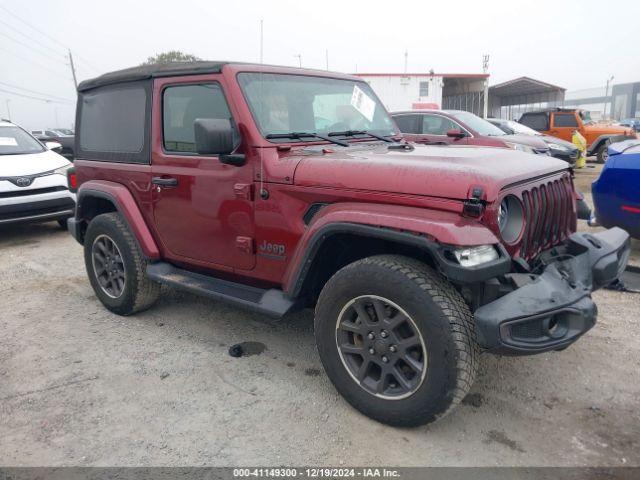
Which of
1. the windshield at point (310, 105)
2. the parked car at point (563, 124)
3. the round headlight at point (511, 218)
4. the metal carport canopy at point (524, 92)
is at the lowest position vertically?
the round headlight at point (511, 218)

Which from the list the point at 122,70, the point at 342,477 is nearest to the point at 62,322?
the point at 122,70

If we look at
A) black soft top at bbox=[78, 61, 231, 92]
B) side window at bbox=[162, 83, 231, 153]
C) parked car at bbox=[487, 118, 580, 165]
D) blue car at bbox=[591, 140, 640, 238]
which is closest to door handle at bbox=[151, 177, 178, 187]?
side window at bbox=[162, 83, 231, 153]

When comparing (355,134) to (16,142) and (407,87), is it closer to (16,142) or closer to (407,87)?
(16,142)

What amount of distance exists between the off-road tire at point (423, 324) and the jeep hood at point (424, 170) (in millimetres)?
399

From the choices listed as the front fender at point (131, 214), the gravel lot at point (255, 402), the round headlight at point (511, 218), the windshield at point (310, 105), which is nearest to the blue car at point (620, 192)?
the gravel lot at point (255, 402)

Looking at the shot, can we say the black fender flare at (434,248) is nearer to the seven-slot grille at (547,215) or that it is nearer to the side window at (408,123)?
the seven-slot grille at (547,215)

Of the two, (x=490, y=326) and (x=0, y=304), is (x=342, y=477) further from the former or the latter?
(x=0, y=304)

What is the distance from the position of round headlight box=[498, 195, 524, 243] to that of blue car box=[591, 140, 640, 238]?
291 centimetres

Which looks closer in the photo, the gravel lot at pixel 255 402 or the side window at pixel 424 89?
the gravel lot at pixel 255 402

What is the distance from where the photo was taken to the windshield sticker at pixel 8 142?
24.5 feet

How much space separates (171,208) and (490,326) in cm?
241

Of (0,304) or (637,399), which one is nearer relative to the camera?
Answer: (637,399)

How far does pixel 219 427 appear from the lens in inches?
108

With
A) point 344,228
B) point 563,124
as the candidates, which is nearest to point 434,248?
point 344,228
